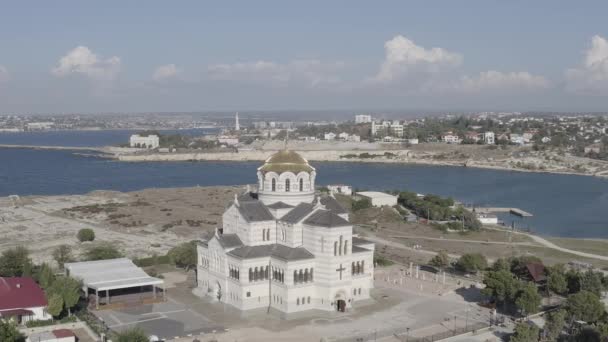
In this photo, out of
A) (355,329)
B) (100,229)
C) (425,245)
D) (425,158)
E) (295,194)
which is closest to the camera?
(355,329)

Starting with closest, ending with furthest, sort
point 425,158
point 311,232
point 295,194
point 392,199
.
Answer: point 311,232
point 295,194
point 392,199
point 425,158

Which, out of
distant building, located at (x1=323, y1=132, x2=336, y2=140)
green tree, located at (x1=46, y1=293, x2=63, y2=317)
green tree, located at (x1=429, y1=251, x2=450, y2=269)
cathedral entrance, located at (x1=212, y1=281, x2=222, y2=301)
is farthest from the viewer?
distant building, located at (x1=323, y1=132, x2=336, y2=140)

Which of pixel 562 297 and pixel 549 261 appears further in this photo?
pixel 549 261

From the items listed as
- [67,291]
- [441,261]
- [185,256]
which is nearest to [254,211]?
[185,256]

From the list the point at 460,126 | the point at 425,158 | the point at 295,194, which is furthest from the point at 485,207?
the point at 460,126

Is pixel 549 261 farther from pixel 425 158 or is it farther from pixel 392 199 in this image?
pixel 425 158

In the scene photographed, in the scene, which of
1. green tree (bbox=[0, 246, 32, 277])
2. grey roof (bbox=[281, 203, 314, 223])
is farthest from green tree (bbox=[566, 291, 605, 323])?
green tree (bbox=[0, 246, 32, 277])

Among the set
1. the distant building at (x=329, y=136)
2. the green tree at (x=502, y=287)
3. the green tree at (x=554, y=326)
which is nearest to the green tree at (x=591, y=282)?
the green tree at (x=502, y=287)

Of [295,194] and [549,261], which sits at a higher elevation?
[295,194]

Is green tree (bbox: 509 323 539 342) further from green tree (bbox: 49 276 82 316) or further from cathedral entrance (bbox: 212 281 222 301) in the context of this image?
green tree (bbox: 49 276 82 316)
